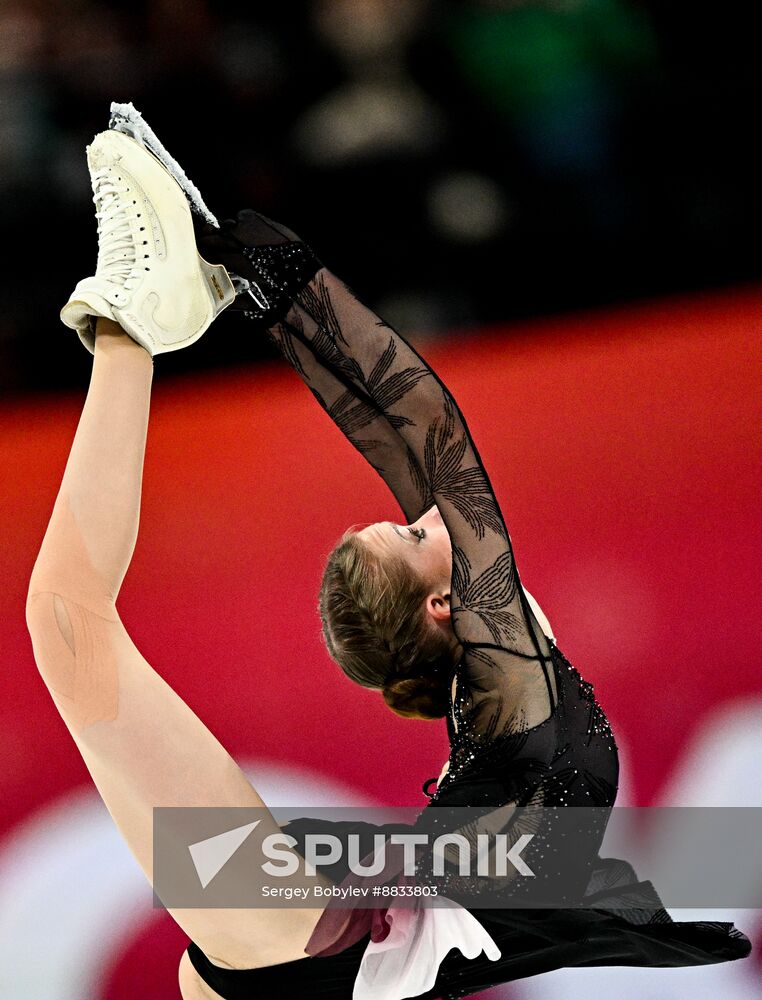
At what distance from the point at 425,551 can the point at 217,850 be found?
1.55 feet

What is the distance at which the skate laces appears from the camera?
144cm

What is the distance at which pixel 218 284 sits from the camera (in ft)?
5.10

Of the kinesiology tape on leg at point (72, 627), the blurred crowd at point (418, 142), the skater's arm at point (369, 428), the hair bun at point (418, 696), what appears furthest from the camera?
the blurred crowd at point (418, 142)

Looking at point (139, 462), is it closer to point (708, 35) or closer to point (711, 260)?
point (711, 260)

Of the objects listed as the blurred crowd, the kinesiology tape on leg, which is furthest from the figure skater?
the blurred crowd

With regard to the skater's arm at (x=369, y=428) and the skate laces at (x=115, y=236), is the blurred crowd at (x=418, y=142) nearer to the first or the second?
the skater's arm at (x=369, y=428)

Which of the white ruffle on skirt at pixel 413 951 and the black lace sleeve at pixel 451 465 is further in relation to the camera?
the white ruffle on skirt at pixel 413 951

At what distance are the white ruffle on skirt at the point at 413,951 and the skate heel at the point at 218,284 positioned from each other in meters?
0.89

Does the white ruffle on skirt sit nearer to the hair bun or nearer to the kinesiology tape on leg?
the hair bun

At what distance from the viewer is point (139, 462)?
51.9 inches

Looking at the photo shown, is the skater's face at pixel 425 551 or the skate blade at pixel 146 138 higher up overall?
the skate blade at pixel 146 138

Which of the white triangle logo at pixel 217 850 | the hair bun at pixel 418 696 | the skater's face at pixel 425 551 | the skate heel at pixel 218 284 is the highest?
the skate heel at pixel 218 284

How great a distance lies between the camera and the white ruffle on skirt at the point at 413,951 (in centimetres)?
144

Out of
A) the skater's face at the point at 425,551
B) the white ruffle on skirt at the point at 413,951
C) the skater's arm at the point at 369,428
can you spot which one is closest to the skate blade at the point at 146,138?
the skater's arm at the point at 369,428
